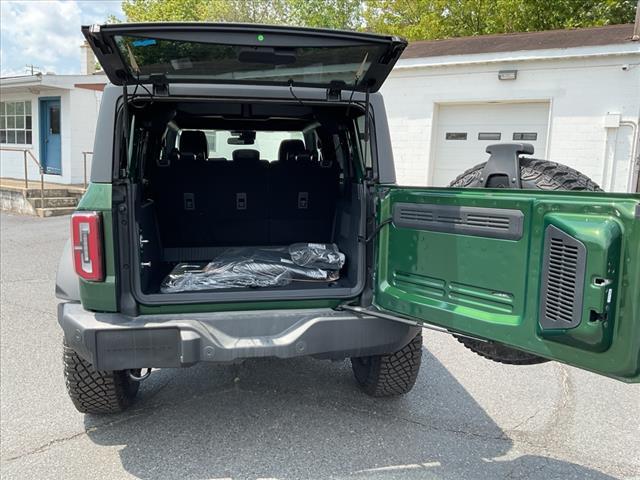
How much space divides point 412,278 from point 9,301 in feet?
16.0

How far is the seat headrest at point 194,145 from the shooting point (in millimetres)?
4402

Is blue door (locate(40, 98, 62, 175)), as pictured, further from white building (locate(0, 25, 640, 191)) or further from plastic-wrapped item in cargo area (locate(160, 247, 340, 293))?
plastic-wrapped item in cargo area (locate(160, 247, 340, 293))

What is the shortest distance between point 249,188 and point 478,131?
7.66m

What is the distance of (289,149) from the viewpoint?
4.59m

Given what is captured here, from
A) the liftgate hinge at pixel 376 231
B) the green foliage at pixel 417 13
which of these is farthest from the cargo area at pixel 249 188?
the green foliage at pixel 417 13

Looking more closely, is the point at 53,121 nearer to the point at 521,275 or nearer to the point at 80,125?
the point at 80,125

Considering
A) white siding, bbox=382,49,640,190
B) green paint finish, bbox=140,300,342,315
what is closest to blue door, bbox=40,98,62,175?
white siding, bbox=382,49,640,190

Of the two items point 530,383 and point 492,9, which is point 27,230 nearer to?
point 530,383

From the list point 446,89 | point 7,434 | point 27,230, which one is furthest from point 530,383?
point 27,230

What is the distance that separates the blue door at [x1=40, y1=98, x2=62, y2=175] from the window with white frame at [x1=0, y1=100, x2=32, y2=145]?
0.77 meters

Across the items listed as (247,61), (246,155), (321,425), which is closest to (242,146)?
(246,155)

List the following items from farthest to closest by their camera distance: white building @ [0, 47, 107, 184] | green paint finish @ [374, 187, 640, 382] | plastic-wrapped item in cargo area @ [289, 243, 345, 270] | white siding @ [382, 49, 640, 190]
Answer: white building @ [0, 47, 107, 184]
white siding @ [382, 49, 640, 190]
plastic-wrapped item in cargo area @ [289, 243, 345, 270]
green paint finish @ [374, 187, 640, 382]

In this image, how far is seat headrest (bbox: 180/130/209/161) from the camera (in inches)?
173

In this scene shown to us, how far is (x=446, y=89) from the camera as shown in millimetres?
10977
